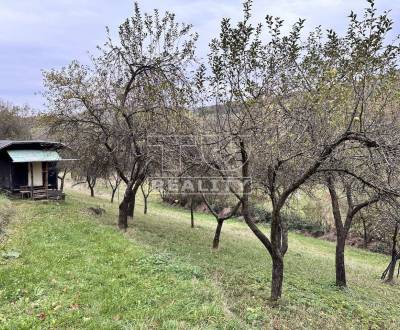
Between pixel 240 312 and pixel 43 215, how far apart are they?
10977 millimetres

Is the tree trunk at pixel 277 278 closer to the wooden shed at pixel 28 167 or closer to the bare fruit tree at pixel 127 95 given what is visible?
the bare fruit tree at pixel 127 95

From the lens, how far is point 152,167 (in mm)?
Answer: 17562

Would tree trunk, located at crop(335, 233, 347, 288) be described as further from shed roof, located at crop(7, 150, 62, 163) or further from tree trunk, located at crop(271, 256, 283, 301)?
shed roof, located at crop(7, 150, 62, 163)

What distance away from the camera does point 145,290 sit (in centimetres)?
684

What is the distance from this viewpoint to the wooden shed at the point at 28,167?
22.0m

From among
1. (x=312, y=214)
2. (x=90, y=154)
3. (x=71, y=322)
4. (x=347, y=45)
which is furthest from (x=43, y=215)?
(x=312, y=214)

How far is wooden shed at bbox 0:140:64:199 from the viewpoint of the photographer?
21984 millimetres

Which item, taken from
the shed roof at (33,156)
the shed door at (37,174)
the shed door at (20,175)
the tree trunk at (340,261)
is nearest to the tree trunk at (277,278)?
the tree trunk at (340,261)

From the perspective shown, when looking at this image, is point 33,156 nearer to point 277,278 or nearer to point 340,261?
point 277,278

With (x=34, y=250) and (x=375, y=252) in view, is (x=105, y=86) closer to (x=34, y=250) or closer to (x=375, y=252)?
(x=34, y=250)

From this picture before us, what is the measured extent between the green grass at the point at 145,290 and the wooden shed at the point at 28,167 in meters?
8.64

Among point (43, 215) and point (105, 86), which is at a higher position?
point (105, 86)

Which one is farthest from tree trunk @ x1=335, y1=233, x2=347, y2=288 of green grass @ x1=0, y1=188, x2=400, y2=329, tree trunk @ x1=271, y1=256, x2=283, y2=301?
tree trunk @ x1=271, y1=256, x2=283, y2=301

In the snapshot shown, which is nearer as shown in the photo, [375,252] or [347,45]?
[347,45]
